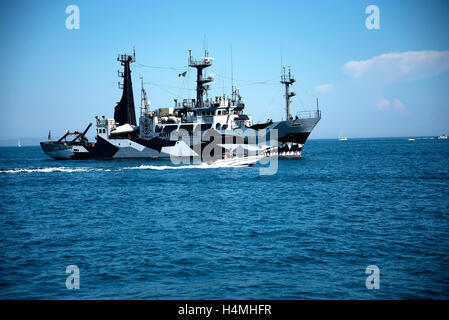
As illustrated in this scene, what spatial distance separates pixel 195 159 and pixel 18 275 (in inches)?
2197

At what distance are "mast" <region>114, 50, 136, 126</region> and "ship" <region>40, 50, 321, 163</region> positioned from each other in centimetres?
357

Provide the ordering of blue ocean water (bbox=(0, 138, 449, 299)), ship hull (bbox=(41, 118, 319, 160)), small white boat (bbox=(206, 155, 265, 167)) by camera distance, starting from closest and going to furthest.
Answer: blue ocean water (bbox=(0, 138, 449, 299)), small white boat (bbox=(206, 155, 265, 167)), ship hull (bbox=(41, 118, 319, 160))

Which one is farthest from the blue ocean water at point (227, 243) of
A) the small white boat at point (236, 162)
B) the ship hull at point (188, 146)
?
the ship hull at point (188, 146)

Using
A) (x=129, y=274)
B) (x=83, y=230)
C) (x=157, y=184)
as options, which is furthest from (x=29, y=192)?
(x=129, y=274)

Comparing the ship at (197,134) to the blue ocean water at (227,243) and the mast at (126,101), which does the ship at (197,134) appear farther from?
the blue ocean water at (227,243)

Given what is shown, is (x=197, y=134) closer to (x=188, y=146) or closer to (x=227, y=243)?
(x=188, y=146)

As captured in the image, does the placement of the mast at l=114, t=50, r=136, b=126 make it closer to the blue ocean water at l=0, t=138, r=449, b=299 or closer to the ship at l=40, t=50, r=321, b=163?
the ship at l=40, t=50, r=321, b=163

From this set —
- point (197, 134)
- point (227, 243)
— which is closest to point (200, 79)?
point (197, 134)

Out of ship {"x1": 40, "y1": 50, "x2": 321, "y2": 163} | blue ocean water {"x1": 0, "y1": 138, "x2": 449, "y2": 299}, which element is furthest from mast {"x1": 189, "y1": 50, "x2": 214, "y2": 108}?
blue ocean water {"x1": 0, "y1": 138, "x2": 449, "y2": 299}

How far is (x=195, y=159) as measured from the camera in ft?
228

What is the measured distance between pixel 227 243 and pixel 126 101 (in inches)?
2813

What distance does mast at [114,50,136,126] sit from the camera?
82688 mm

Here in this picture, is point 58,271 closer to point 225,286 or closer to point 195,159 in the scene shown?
point 225,286

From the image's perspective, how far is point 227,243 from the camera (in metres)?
17.6
